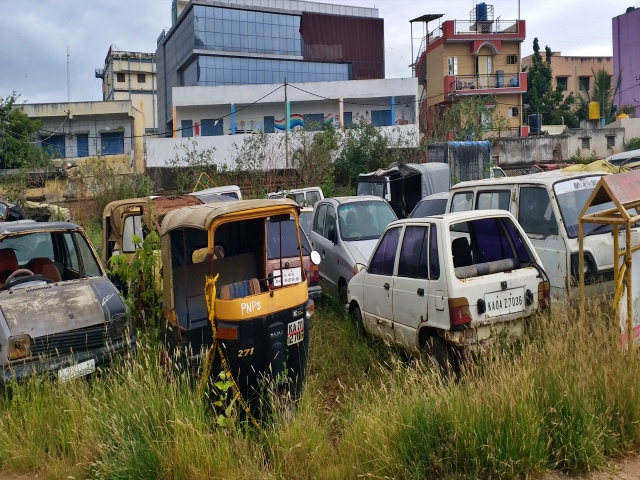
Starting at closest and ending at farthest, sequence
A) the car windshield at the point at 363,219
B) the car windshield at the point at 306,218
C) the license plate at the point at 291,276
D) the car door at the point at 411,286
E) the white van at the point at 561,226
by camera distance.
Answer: the license plate at the point at 291,276
the car door at the point at 411,286
the white van at the point at 561,226
the car windshield at the point at 363,219
the car windshield at the point at 306,218

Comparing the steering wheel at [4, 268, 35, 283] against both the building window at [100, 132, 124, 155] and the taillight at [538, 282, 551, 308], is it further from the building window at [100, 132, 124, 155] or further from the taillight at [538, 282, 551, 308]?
the building window at [100, 132, 124, 155]

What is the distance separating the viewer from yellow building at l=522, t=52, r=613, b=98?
2211 inches

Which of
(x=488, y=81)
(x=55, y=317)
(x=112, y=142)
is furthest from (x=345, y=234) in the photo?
(x=488, y=81)

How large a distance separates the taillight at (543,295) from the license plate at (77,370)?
4.60 meters

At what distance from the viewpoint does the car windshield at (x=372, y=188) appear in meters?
17.4

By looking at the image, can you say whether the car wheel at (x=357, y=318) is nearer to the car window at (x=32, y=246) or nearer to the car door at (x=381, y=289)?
the car door at (x=381, y=289)

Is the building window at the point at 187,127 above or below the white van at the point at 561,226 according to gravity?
above

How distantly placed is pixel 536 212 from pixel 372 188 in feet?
32.7

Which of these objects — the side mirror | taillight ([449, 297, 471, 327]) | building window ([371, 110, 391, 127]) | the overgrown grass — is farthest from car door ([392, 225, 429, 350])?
building window ([371, 110, 391, 127])

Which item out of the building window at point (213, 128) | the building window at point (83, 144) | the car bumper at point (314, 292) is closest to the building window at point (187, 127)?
the building window at point (213, 128)

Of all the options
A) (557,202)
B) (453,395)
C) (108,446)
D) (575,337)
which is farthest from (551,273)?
(108,446)

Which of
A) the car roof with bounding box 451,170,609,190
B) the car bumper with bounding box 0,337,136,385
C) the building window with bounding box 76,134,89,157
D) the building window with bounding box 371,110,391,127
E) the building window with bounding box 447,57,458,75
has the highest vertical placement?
the building window with bounding box 447,57,458,75

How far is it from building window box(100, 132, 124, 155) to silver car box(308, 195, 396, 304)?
3264 centimetres

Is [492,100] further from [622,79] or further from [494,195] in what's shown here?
[494,195]
